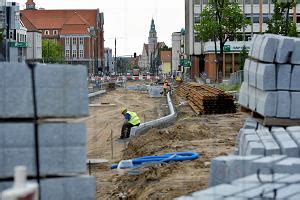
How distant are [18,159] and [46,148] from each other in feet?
1.16

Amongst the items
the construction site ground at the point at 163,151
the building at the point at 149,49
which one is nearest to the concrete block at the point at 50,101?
the construction site ground at the point at 163,151

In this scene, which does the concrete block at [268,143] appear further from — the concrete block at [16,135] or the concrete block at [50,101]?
the concrete block at [16,135]

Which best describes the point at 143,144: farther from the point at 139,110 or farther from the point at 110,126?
the point at 139,110

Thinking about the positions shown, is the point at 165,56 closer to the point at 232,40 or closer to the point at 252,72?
the point at 232,40

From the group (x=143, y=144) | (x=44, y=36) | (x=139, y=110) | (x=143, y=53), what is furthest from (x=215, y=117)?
(x=143, y=53)

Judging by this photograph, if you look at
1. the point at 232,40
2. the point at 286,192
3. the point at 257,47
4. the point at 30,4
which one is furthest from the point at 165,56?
the point at 286,192

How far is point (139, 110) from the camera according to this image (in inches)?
1496

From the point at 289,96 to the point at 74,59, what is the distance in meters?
99.8

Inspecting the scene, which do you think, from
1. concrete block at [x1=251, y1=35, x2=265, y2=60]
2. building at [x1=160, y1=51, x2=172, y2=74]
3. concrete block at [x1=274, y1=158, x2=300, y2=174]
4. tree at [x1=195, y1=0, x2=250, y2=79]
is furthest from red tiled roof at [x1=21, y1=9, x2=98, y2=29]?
concrete block at [x1=274, y1=158, x2=300, y2=174]

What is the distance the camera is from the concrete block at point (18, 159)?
278 inches

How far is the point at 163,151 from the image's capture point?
1580 centimetres

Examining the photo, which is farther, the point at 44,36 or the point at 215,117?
the point at 44,36

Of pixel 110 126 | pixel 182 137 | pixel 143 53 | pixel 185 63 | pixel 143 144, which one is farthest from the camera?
pixel 143 53

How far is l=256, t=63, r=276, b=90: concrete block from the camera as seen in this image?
10.8 metres
